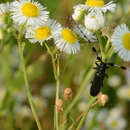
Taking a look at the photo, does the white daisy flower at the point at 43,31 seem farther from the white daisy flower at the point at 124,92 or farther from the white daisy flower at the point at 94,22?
the white daisy flower at the point at 124,92

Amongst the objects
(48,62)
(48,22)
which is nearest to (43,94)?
(48,62)

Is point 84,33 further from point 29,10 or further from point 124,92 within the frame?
point 124,92

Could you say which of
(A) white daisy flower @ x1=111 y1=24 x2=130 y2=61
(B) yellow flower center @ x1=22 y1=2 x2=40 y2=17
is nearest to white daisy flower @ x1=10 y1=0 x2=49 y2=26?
(B) yellow flower center @ x1=22 y1=2 x2=40 y2=17

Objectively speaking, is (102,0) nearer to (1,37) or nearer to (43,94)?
(1,37)

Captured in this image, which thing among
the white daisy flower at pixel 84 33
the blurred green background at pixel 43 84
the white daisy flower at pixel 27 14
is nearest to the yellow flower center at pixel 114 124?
the blurred green background at pixel 43 84

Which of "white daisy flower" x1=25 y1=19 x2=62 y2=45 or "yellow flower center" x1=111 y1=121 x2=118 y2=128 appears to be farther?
"yellow flower center" x1=111 y1=121 x2=118 y2=128

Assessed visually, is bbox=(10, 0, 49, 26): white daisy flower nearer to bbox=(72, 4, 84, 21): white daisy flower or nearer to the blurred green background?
bbox=(72, 4, 84, 21): white daisy flower

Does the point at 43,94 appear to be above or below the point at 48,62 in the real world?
below

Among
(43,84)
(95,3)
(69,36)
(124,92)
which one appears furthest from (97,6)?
(43,84)

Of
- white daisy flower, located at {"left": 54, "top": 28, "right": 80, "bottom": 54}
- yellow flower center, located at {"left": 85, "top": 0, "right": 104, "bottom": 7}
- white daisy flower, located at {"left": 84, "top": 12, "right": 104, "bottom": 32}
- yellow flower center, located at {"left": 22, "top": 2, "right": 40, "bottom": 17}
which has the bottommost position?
white daisy flower, located at {"left": 54, "top": 28, "right": 80, "bottom": 54}
